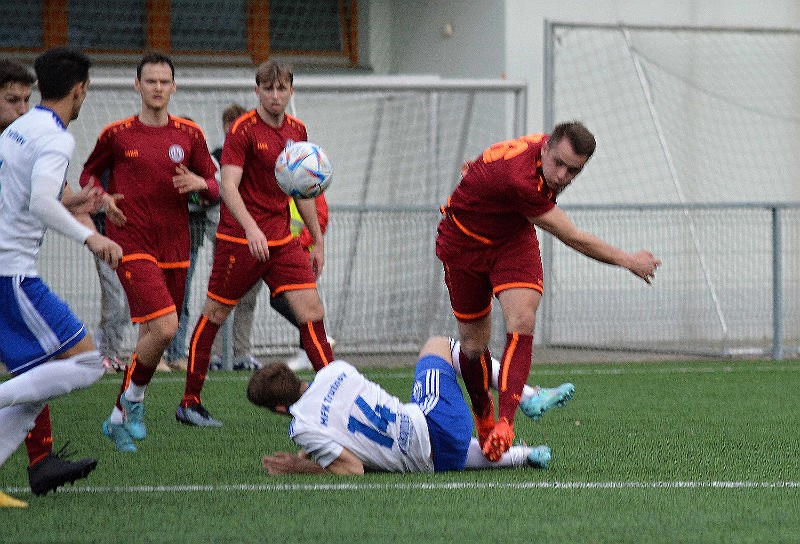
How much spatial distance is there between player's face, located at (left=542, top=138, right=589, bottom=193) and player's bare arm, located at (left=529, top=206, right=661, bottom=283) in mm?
150

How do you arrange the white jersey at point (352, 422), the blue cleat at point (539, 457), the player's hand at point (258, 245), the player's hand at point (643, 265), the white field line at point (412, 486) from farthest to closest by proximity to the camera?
the player's hand at point (258, 245)
the blue cleat at point (539, 457)
the player's hand at point (643, 265)
the white jersey at point (352, 422)
the white field line at point (412, 486)

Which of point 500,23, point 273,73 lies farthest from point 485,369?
point 500,23

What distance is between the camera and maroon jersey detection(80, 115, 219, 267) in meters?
7.96

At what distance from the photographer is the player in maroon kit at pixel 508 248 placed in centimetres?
658

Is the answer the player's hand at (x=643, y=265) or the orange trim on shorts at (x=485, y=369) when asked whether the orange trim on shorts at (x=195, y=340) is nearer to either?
the orange trim on shorts at (x=485, y=369)

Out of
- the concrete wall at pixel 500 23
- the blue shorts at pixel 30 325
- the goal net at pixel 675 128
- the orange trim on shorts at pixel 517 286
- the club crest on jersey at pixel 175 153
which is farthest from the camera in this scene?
the concrete wall at pixel 500 23

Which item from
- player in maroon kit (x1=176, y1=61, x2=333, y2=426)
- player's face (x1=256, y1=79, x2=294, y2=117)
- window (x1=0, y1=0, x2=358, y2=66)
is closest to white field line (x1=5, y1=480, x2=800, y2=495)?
player in maroon kit (x1=176, y1=61, x2=333, y2=426)

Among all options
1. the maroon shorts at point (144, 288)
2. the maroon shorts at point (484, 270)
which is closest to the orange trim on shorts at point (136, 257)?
the maroon shorts at point (144, 288)

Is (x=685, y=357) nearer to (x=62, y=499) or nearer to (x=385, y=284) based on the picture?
(x=385, y=284)

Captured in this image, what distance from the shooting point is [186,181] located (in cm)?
795

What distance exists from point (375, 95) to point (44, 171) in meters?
8.92

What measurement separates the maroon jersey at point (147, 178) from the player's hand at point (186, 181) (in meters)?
0.09

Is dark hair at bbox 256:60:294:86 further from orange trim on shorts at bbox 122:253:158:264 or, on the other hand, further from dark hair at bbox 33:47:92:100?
dark hair at bbox 33:47:92:100

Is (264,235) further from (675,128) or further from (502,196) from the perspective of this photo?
(675,128)
